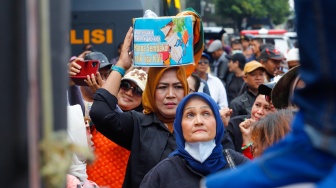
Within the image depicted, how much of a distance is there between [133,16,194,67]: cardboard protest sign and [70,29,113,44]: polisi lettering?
7.81m

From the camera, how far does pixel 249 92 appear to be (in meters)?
9.85

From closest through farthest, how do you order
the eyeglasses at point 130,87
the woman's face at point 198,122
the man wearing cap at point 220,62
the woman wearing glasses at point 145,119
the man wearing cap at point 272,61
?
the woman's face at point 198,122 → the woman wearing glasses at point 145,119 → the eyeglasses at point 130,87 → the man wearing cap at point 272,61 → the man wearing cap at point 220,62

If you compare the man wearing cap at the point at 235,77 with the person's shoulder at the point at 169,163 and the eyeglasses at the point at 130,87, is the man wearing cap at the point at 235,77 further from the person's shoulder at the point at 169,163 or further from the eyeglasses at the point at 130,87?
the person's shoulder at the point at 169,163

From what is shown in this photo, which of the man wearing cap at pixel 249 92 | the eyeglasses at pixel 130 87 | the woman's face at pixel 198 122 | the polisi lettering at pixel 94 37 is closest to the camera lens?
the woman's face at pixel 198 122

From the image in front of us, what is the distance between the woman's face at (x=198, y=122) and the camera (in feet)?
16.5

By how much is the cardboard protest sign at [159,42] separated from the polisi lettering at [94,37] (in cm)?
781

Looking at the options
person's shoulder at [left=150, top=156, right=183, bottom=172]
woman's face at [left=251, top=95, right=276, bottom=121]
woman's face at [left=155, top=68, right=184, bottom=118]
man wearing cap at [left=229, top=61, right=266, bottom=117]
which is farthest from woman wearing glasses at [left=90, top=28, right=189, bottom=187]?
man wearing cap at [left=229, top=61, right=266, bottom=117]

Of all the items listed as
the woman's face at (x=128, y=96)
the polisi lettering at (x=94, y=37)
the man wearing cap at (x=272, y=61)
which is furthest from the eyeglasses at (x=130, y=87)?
the polisi lettering at (x=94, y=37)

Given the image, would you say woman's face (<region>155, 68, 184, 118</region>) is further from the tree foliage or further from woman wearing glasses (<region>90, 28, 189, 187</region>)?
the tree foliage

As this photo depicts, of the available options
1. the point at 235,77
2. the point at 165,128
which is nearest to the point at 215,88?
the point at 235,77

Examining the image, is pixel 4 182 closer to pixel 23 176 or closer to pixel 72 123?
pixel 23 176

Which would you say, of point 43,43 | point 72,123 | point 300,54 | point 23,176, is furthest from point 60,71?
point 72,123

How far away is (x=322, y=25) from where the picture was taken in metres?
1.62

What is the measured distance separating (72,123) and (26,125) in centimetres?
308
